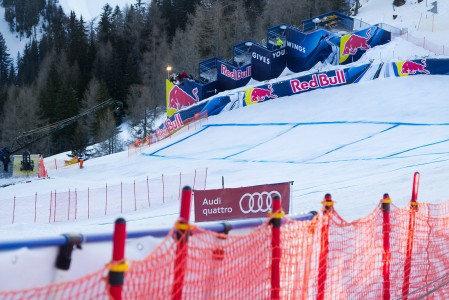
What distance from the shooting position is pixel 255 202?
11.2 metres

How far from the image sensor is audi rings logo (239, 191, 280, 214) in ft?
36.2

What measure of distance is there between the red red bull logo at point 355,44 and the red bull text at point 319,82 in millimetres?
3880

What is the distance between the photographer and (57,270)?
331 cm

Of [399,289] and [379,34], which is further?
[379,34]

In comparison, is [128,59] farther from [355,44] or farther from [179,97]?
[355,44]

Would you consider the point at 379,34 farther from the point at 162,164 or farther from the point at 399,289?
the point at 399,289

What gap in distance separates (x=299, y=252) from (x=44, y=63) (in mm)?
95555

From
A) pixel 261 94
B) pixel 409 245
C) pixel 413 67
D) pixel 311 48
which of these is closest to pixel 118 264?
pixel 409 245

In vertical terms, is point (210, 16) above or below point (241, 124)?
above

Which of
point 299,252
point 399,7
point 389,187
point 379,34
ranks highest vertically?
point 399,7

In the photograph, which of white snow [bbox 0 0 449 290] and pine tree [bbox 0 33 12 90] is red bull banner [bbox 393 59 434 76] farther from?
pine tree [bbox 0 33 12 90]

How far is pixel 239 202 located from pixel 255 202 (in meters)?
0.30

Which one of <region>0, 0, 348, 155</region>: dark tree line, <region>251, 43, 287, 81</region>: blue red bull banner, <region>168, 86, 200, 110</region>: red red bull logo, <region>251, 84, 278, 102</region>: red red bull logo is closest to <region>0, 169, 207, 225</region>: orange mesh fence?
<region>251, 84, 278, 102</region>: red red bull logo

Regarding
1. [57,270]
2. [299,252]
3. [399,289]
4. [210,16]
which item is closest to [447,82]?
[399,289]
